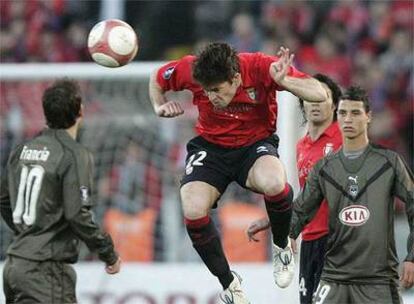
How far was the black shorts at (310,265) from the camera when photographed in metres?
9.75

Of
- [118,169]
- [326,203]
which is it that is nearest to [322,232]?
[326,203]

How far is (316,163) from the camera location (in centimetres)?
917

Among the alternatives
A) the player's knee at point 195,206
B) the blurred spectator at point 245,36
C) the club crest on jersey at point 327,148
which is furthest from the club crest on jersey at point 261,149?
the blurred spectator at point 245,36

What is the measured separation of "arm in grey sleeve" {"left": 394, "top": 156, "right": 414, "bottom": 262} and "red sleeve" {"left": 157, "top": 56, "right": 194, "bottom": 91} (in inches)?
61.4

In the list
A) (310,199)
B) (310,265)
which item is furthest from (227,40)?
(310,199)

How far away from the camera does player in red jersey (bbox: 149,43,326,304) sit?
9.02 meters

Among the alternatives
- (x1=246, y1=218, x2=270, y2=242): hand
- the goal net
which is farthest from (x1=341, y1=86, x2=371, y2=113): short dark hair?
the goal net

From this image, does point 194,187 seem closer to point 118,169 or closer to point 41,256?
point 41,256

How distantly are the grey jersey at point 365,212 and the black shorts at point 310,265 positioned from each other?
2.21ft

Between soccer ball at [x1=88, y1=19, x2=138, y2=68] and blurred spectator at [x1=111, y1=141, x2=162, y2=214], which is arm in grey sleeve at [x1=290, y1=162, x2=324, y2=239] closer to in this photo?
soccer ball at [x1=88, y1=19, x2=138, y2=68]

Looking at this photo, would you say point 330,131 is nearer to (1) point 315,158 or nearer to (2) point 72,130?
(1) point 315,158

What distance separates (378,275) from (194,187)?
1.38 metres

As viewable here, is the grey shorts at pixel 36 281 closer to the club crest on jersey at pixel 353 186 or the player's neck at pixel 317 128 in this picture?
the club crest on jersey at pixel 353 186

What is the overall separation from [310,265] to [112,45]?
2.18m
